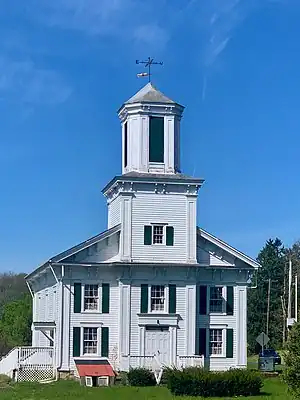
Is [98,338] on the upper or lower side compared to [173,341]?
upper

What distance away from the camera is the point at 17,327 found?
230 ft

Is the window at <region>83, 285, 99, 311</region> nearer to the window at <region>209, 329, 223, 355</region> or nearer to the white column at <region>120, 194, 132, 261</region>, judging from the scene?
the white column at <region>120, 194, 132, 261</region>

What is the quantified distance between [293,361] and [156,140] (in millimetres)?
23418

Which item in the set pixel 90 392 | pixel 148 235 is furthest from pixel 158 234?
pixel 90 392

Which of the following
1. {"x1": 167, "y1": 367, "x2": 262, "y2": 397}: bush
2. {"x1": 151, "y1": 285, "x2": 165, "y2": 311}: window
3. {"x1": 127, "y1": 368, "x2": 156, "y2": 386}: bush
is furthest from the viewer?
{"x1": 151, "y1": 285, "x2": 165, "y2": 311}: window

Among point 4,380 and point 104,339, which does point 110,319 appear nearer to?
point 104,339

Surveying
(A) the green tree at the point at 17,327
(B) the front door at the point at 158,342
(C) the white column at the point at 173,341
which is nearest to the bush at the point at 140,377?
(B) the front door at the point at 158,342

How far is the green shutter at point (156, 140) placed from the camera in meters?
46.8

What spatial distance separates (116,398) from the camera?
34.2 m

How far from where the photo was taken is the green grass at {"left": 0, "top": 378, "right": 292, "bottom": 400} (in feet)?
112

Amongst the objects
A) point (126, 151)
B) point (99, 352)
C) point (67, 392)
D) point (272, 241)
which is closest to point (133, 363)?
point (99, 352)

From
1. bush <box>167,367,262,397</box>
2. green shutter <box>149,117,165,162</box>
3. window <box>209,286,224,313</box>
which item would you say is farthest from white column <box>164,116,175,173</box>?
bush <box>167,367,262,397</box>

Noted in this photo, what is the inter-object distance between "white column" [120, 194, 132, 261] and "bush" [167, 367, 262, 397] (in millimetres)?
10126

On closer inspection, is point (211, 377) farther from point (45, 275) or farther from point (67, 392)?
point (45, 275)
